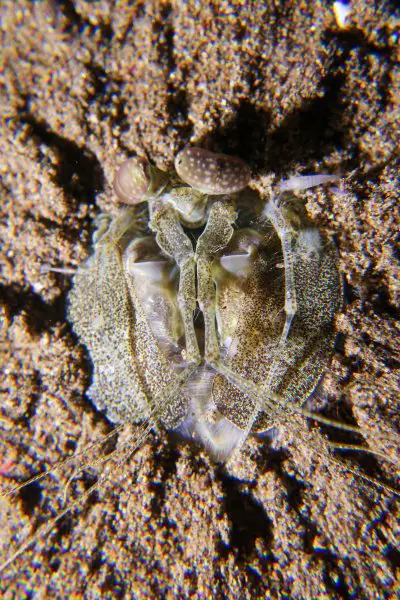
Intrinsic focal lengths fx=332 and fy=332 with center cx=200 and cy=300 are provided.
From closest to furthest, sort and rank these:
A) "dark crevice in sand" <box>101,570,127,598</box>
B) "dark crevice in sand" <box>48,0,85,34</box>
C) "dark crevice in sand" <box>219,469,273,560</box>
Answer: "dark crevice in sand" <box>48,0,85,34</box> < "dark crevice in sand" <box>101,570,127,598</box> < "dark crevice in sand" <box>219,469,273,560</box>

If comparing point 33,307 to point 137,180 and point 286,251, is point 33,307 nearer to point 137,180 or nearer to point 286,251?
point 137,180

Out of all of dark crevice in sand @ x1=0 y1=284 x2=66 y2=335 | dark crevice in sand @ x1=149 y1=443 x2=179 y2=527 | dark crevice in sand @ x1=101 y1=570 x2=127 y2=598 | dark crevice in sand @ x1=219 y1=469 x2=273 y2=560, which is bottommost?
dark crevice in sand @ x1=101 y1=570 x2=127 y2=598

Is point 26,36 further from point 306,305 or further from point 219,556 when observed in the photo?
point 219,556

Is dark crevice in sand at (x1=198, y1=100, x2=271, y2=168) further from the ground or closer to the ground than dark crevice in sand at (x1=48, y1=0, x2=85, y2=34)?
closer to the ground

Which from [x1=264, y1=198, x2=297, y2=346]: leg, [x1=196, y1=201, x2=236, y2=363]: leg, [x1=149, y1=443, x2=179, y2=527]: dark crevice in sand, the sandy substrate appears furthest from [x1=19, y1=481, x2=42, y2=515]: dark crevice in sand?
[x1=264, y1=198, x2=297, y2=346]: leg

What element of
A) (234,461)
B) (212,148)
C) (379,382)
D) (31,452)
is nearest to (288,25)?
(212,148)

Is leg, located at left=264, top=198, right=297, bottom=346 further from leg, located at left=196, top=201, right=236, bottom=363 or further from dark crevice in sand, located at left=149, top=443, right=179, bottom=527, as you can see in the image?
dark crevice in sand, located at left=149, top=443, right=179, bottom=527
